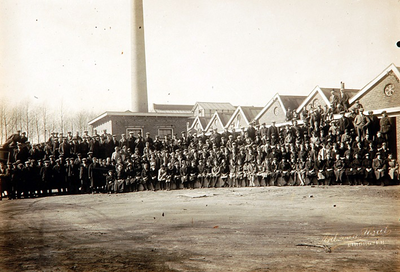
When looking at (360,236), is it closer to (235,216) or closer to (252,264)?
(252,264)

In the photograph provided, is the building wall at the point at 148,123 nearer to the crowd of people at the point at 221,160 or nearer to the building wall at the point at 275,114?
the building wall at the point at 275,114

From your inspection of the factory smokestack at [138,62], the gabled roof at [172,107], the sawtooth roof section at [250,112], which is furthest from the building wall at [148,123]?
the gabled roof at [172,107]

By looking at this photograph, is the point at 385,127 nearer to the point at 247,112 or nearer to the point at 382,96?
the point at 382,96

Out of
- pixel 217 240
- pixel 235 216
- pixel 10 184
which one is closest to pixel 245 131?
pixel 235 216

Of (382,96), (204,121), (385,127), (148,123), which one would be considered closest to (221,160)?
(385,127)

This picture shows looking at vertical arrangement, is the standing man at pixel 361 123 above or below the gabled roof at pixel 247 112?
below

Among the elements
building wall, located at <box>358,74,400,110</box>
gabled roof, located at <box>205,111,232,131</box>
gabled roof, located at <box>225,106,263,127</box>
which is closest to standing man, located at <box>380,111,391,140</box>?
building wall, located at <box>358,74,400,110</box>
